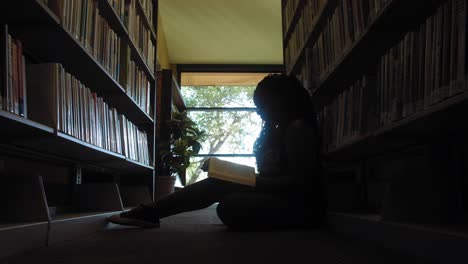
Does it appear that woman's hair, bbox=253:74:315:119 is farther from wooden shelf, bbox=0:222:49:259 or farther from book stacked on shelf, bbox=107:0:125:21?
wooden shelf, bbox=0:222:49:259

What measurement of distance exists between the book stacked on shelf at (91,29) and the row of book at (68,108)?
16 cm

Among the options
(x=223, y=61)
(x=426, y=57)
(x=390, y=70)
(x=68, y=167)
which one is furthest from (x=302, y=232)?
(x=223, y=61)

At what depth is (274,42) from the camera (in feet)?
18.8

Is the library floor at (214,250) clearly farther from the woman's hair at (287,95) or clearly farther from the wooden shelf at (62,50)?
the wooden shelf at (62,50)

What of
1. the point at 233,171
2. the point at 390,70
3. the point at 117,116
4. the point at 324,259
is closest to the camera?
the point at 324,259

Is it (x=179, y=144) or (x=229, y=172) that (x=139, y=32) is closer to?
(x=229, y=172)

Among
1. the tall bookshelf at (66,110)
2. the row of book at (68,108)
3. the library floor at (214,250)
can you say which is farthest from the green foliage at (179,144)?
the library floor at (214,250)

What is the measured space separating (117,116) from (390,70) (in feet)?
4.97

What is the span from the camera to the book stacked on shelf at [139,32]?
262 cm

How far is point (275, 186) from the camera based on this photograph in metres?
1.81

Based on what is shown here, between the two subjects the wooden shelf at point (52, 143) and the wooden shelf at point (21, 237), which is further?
the wooden shelf at point (52, 143)

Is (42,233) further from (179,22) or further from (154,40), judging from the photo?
(179,22)

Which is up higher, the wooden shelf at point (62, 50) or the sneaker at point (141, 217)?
the wooden shelf at point (62, 50)

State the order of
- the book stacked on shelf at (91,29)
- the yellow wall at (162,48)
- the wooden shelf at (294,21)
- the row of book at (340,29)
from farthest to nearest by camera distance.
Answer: the yellow wall at (162,48) → the wooden shelf at (294,21) → the row of book at (340,29) → the book stacked on shelf at (91,29)
